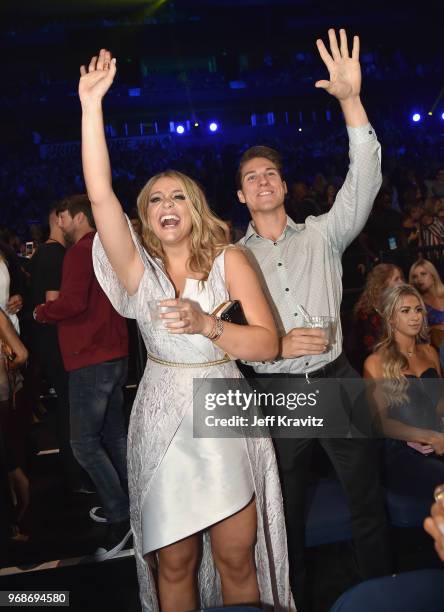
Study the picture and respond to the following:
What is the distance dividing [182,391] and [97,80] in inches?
33.7

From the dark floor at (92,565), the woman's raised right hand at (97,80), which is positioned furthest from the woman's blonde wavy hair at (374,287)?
the woman's raised right hand at (97,80)

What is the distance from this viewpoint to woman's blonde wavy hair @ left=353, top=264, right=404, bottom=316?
3.32 meters

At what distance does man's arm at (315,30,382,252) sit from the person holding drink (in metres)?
0.51

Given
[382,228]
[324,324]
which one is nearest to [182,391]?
[324,324]

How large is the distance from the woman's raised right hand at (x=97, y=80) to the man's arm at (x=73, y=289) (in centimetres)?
106

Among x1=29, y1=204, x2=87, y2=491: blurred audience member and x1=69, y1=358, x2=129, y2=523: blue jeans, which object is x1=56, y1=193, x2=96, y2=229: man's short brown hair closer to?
x1=29, y1=204, x2=87, y2=491: blurred audience member

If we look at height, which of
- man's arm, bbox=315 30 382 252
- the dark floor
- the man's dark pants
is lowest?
the dark floor

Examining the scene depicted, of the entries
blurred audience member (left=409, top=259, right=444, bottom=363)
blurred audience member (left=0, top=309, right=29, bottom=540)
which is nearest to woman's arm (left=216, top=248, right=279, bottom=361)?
blurred audience member (left=0, top=309, right=29, bottom=540)

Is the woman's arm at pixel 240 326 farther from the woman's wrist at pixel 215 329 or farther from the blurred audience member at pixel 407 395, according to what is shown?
the blurred audience member at pixel 407 395

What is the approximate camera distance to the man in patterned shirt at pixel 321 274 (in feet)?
6.49

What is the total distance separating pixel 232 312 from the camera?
1.61 m

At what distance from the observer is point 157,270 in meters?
1.73

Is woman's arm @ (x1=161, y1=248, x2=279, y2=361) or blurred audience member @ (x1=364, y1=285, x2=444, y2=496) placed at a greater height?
woman's arm @ (x1=161, y1=248, x2=279, y2=361)

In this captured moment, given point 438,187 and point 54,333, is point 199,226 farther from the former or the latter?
point 438,187
